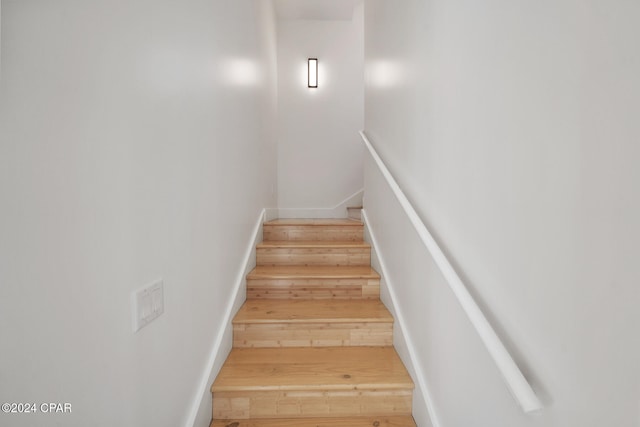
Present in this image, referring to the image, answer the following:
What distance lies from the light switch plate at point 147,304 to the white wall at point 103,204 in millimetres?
26

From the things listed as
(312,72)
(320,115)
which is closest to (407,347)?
(320,115)

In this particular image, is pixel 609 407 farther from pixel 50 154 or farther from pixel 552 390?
pixel 50 154

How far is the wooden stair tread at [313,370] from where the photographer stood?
1478 millimetres

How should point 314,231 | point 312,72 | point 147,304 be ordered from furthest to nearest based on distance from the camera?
point 312,72
point 314,231
point 147,304

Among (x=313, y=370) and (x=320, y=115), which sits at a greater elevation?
(x=320, y=115)

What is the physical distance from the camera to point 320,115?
400 cm

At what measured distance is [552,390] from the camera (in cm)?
69

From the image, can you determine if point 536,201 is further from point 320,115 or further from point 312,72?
point 312,72

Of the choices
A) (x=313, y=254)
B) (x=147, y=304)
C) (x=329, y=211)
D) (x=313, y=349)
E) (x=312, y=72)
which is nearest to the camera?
(x=147, y=304)

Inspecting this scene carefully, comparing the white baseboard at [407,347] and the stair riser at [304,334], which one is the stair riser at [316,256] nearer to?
the white baseboard at [407,347]

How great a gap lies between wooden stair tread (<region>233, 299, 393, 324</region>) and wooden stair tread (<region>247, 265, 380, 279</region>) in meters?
0.16

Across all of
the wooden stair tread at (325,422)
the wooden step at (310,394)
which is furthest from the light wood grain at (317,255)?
the wooden stair tread at (325,422)

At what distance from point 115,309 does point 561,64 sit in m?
1.13

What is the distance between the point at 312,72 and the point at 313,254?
8.08 feet
